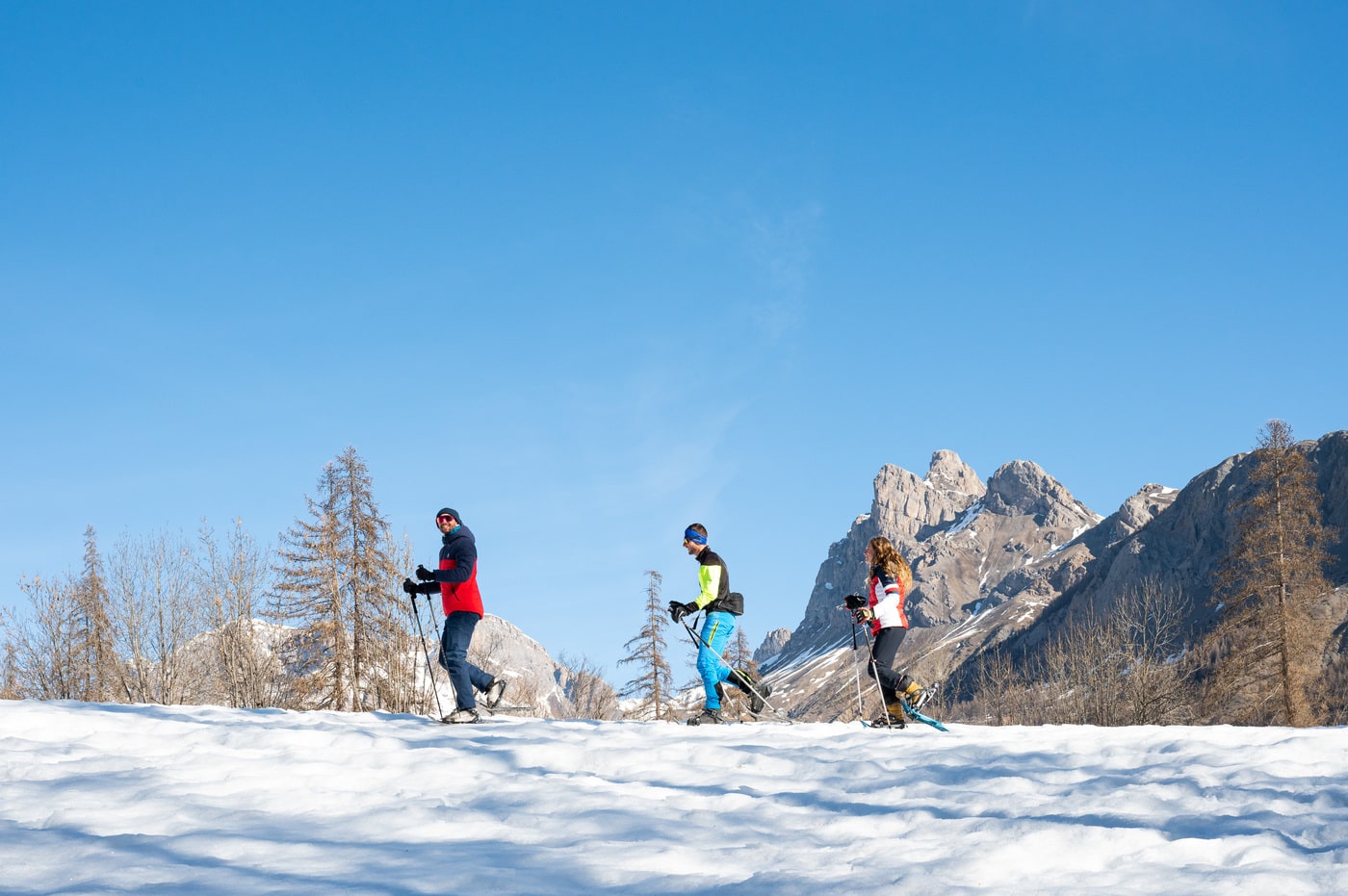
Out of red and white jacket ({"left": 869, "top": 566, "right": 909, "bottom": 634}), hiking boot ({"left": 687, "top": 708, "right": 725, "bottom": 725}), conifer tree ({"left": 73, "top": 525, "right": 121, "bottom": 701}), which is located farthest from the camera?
conifer tree ({"left": 73, "top": 525, "right": 121, "bottom": 701})

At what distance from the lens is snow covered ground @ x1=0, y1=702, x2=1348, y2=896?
4641mm

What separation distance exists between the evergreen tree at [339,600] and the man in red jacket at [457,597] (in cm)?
1886

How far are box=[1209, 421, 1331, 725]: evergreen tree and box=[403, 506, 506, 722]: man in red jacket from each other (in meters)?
29.4

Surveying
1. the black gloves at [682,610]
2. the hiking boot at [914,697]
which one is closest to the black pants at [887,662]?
the hiking boot at [914,697]

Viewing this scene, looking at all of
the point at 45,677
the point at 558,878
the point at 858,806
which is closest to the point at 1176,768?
the point at 858,806

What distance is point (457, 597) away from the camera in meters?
10.9

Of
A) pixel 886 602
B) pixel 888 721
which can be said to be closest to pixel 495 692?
pixel 888 721

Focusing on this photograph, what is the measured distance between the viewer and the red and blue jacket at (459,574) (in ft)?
35.4

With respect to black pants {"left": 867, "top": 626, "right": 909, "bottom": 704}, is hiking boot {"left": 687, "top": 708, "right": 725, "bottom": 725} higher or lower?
lower

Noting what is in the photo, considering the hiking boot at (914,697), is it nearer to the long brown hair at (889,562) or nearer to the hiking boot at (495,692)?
the long brown hair at (889,562)

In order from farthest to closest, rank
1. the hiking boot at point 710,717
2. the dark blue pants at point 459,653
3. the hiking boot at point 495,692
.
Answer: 1. the hiking boot at point 710,717
2. the hiking boot at point 495,692
3. the dark blue pants at point 459,653

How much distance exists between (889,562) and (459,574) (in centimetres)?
465

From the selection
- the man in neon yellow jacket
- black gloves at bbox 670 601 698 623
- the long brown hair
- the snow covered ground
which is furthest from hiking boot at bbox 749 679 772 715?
the snow covered ground

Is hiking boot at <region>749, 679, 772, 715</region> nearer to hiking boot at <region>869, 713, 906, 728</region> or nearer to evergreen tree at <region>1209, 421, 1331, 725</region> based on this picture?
hiking boot at <region>869, 713, 906, 728</region>
